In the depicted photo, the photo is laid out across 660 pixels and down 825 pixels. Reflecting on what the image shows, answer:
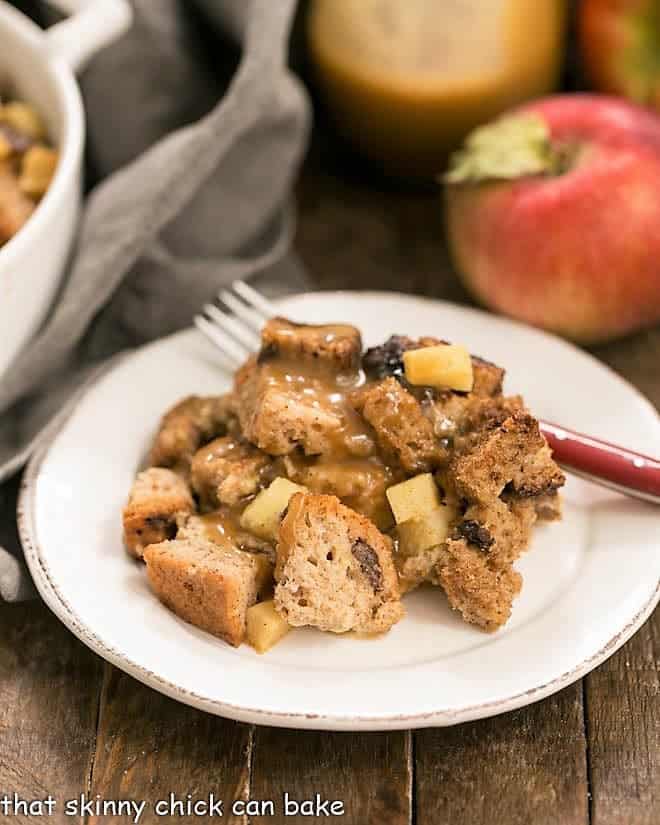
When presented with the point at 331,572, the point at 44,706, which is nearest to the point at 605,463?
the point at 331,572

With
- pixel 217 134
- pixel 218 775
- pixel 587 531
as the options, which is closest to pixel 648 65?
pixel 217 134

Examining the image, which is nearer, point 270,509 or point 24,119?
point 270,509

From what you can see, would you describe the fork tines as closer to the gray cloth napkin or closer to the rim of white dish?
the gray cloth napkin

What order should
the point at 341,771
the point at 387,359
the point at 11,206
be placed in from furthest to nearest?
the point at 11,206 < the point at 387,359 < the point at 341,771

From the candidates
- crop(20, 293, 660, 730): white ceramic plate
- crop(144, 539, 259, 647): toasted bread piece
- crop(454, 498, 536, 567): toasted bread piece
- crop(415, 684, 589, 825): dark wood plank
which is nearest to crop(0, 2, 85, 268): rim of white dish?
crop(20, 293, 660, 730): white ceramic plate

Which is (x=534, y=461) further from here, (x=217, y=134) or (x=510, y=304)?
(x=217, y=134)

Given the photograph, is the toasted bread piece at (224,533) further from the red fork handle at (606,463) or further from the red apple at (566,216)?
the red apple at (566,216)

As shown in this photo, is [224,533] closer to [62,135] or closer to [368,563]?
[368,563]

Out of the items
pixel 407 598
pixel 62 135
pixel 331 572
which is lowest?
pixel 407 598
